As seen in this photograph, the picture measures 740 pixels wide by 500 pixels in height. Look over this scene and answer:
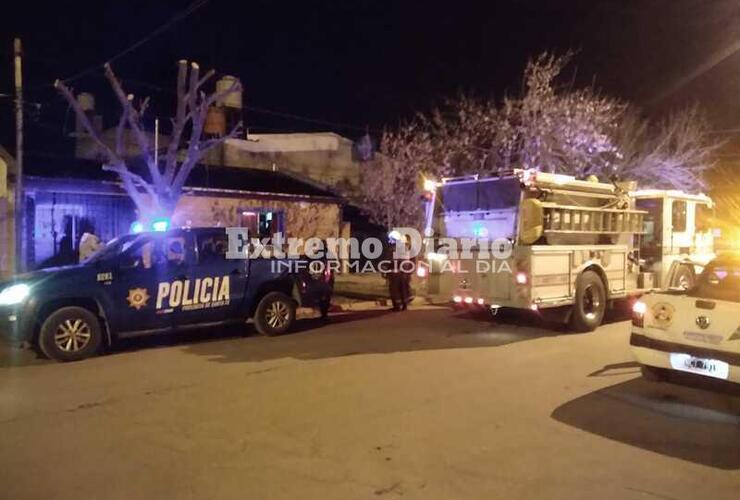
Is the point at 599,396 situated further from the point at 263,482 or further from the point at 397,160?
the point at 397,160

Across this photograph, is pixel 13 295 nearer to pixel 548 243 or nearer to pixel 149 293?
pixel 149 293

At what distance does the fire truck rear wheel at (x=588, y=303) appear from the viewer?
456 inches

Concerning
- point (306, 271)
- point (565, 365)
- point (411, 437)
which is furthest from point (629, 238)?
point (411, 437)

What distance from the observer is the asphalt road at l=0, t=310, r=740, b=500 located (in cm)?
480

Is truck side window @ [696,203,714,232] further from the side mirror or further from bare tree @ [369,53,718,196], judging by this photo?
the side mirror

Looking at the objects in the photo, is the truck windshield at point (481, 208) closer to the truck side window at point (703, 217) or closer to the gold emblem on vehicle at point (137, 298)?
the gold emblem on vehicle at point (137, 298)

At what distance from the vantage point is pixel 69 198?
18.5 metres

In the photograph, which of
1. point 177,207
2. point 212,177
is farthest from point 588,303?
point 212,177

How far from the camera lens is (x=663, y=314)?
6949 millimetres

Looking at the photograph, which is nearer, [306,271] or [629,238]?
A: [306,271]

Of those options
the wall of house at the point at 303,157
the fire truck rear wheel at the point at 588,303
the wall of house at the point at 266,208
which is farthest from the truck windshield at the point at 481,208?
the wall of house at the point at 303,157

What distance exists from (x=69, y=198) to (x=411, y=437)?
15581 mm

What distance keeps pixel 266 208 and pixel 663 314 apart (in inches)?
682

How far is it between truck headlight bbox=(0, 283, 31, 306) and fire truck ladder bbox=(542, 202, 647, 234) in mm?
7695
